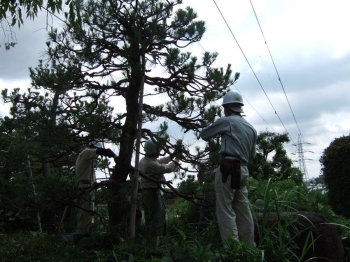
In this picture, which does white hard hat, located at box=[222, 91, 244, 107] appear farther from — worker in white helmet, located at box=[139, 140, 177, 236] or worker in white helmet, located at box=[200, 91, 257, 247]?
worker in white helmet, located at box=[139, 140, 177, 236]

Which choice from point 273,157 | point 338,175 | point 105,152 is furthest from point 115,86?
point 273,157

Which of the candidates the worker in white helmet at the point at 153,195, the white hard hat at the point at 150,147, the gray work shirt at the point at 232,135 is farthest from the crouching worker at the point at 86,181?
the gray work shirt at the point at 232,135

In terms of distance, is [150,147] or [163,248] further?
[150,147]

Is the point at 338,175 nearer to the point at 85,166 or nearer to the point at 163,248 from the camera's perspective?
the point at 163,248

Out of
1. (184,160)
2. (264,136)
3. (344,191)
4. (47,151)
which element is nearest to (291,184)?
(344,191)

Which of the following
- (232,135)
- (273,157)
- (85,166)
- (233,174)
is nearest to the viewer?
(233,174)

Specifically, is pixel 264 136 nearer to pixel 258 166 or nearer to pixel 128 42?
pixel 258 166

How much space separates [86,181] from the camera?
5.68m

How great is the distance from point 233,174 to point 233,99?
92 centimetres

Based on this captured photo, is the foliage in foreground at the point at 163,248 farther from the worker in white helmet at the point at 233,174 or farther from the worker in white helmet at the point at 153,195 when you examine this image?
the worker in white helmet at the point at 153,195

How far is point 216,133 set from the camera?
5.14 m

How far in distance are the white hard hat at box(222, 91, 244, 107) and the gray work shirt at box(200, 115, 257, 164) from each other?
0.57 feet

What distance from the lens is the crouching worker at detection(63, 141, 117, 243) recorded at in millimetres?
5307

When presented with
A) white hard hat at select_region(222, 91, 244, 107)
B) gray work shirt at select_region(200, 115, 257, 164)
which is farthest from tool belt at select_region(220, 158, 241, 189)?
white hard hat at select_region(222, 91, 244, 107)
